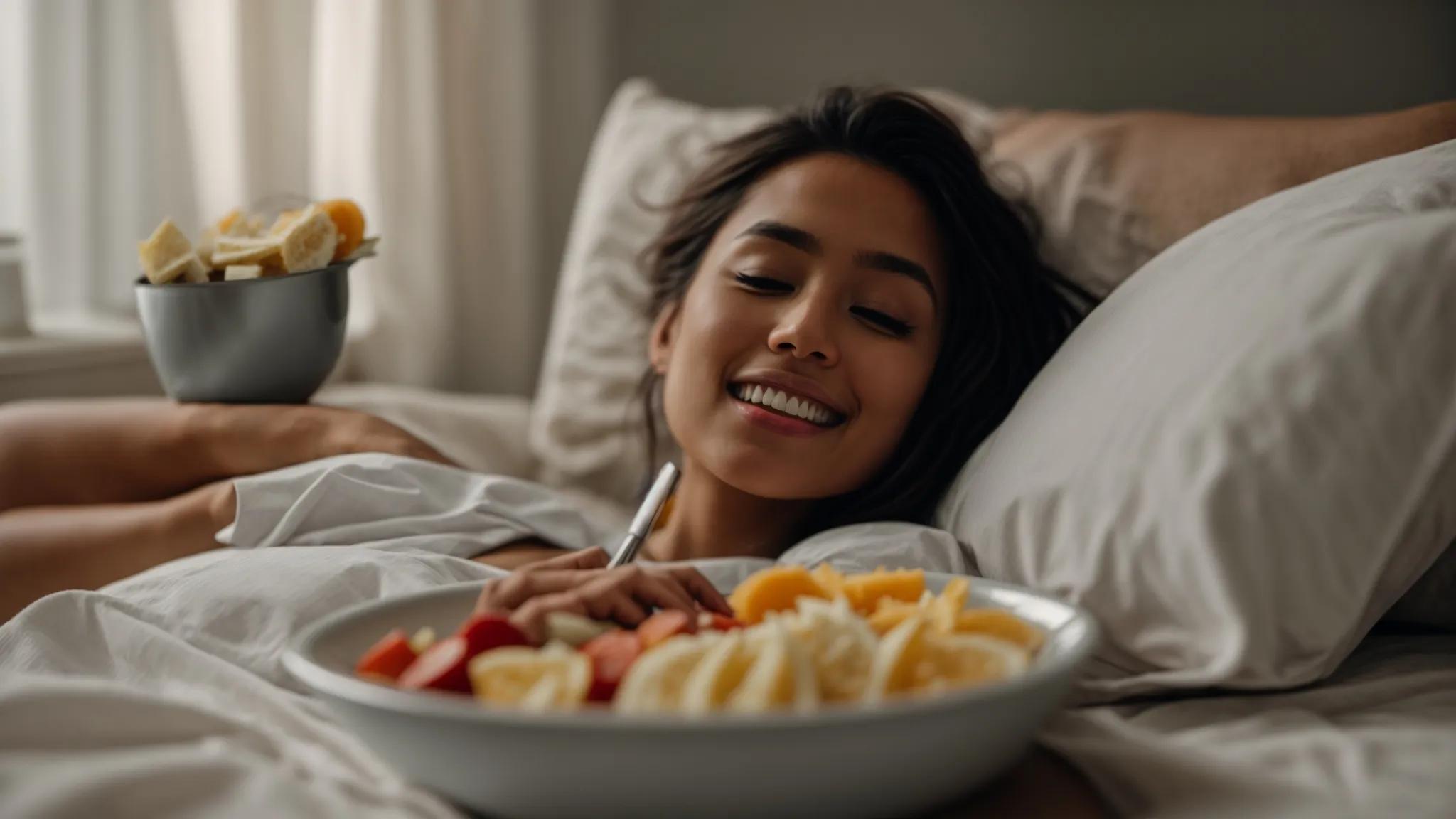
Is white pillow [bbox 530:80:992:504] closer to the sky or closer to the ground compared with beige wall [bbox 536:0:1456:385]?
closer to the ground

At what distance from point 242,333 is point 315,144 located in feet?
2.84

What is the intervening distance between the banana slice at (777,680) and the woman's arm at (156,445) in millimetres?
736

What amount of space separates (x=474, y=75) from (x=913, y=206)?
1166 millimetres

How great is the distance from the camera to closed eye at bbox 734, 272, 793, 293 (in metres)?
1.19

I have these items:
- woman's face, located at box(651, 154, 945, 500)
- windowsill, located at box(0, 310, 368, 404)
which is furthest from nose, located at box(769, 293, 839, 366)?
windowsill, located at box(0, 310, 368, 404)

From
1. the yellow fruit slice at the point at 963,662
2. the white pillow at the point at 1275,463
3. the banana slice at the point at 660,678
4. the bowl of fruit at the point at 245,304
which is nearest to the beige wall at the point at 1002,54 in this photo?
the white pillow at the point at 1275,463

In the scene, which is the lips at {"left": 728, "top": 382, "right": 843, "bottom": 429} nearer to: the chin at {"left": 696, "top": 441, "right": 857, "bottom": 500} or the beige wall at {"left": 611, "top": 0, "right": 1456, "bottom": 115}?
the chin at {"left": 696, "top": 441, "right": 857, "bottom": 500}

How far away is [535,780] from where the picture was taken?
Result: 0.56 m

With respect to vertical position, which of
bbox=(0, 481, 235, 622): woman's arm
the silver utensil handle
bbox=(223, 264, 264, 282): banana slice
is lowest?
bbox=(0, 481, 235, 622): woman's arm

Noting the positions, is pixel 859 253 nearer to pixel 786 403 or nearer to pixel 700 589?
pixel 786 403

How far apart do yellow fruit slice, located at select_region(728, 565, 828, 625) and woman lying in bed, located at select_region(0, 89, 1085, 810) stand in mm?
287


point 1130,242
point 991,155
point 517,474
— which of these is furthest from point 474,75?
point 1130,242

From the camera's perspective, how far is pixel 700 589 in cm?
79

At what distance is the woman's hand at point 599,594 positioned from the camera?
2.35ft
